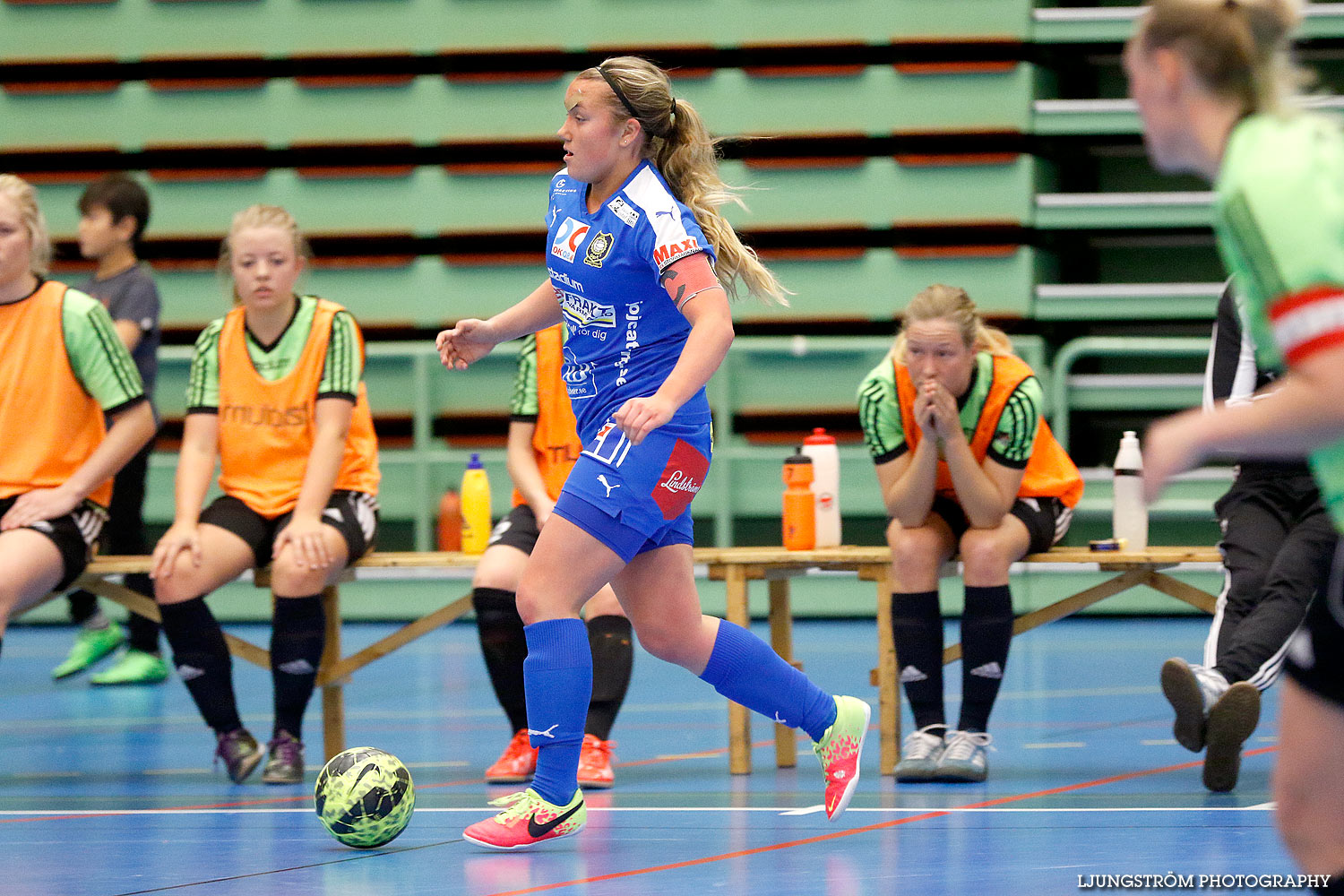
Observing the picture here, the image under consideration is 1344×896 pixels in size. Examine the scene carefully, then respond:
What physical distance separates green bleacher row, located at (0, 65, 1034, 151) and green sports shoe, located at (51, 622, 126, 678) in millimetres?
3024

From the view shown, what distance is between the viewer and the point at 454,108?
868cm

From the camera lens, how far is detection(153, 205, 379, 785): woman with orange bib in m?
4.39

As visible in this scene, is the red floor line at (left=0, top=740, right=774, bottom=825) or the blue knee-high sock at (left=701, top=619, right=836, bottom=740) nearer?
the blue knee-high sock at (left=701, top=619, right=836, bottom=740)

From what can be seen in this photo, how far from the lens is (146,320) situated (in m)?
6.37

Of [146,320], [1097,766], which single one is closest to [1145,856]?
[1097,766]

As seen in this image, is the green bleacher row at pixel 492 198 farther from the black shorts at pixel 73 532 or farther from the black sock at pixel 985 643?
the black sock at pixel 985 643

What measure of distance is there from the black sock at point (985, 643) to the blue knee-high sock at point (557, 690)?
1304 millimetres

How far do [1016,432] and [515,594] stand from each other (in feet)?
4.53

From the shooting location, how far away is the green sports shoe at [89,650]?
22.5 ft

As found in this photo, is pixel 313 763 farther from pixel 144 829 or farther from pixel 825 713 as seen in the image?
pixel 825 713

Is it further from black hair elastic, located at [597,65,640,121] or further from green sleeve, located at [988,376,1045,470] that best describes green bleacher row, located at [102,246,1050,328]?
black hair elastic, located at [597,65,640,121]

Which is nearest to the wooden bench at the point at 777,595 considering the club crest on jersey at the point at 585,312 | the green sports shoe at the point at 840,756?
the green sports shoe at the point at 840,756

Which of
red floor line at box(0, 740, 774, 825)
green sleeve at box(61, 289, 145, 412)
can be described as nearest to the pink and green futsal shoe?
red floor line at box(0, 740, 774, 825)

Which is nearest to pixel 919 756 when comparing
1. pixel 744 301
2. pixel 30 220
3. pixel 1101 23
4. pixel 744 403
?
pixel 30 220
